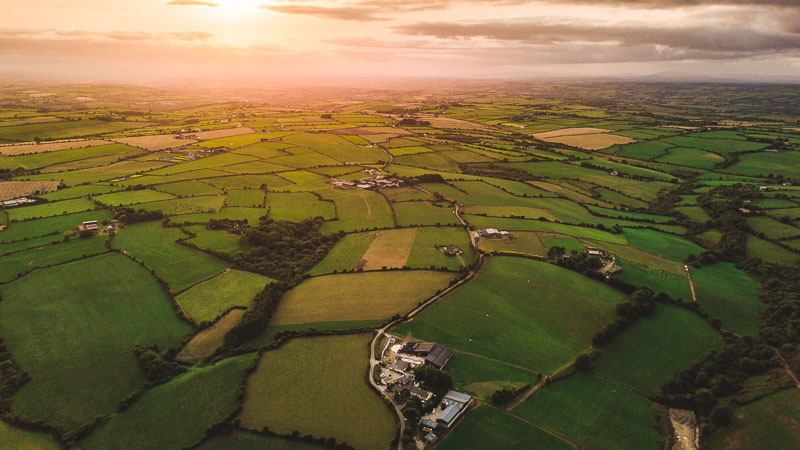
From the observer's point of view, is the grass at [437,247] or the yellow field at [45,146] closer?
the grass at [437,247]

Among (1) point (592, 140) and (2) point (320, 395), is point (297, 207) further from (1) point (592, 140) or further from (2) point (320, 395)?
(1) point (592, 140)

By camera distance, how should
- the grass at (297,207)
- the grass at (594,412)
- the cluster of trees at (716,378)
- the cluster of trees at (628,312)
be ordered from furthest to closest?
the grass at (297,207)
the cluster of trees at (628,312)
the cluster of trees at (716,378)
the grass at (594,412)

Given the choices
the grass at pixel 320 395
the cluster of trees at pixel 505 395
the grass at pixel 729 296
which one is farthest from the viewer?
the grass at pixel 729 296

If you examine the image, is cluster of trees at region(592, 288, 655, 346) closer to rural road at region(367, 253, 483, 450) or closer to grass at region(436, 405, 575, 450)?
grass at region(436, 405, 575, 450)

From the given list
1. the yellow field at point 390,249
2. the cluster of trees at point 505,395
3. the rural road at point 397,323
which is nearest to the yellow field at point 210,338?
the rural road at point 397,323

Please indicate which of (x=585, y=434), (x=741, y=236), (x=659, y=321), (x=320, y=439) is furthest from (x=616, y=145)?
(x=320, y=439)

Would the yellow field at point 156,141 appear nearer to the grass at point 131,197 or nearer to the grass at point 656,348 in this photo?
the grass at point 131,197
